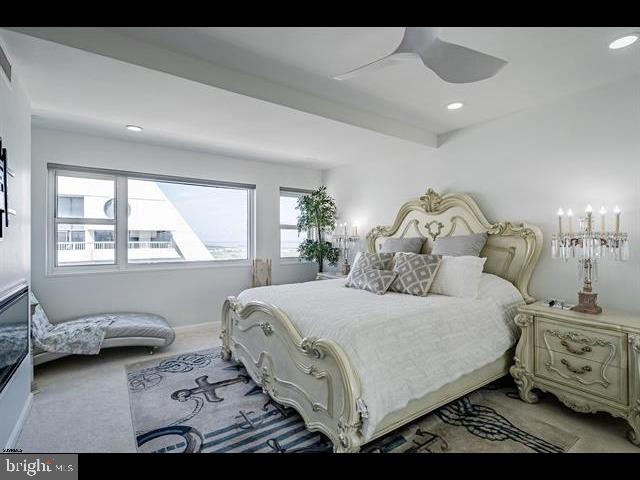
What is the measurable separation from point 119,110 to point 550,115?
3.74 meters

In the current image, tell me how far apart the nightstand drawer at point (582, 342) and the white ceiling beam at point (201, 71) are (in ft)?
7.23

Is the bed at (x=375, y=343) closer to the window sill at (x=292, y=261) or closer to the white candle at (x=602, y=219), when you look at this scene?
the white candle at (x=602, y=219)

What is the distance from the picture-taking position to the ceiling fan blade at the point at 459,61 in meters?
1.56

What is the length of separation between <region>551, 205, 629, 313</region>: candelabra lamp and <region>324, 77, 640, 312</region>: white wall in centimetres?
15

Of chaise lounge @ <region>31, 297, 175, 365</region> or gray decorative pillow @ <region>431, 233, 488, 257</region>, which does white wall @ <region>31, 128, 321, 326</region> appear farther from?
gray decorative pillow @ <region>431, 233, 488, 257</region>

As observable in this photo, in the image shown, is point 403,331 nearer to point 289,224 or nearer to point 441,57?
point 441,57

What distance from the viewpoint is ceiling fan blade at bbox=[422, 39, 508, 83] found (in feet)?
5.11

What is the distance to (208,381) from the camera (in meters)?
2.68

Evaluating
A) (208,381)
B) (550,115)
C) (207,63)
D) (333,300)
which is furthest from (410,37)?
(208,381)

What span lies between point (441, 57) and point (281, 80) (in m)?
1.31

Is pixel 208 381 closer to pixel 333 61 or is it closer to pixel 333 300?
Answer: pixel 333 300

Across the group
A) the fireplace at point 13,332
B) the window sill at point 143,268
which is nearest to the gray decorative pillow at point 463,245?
the window sill at point 143,268

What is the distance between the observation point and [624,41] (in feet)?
6.35

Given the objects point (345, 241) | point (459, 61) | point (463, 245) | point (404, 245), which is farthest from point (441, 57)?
point (345, 241)
